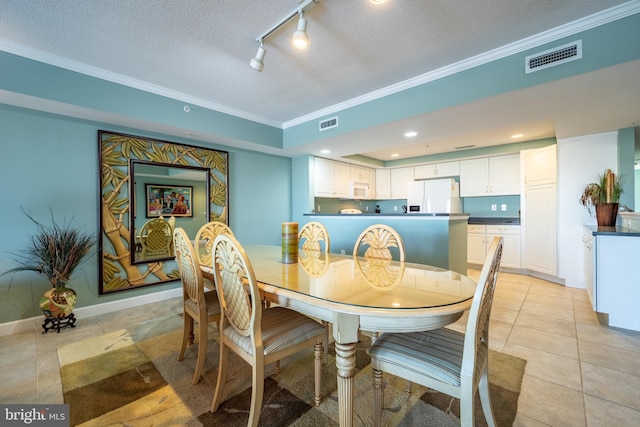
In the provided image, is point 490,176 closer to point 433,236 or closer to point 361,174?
point 361,174

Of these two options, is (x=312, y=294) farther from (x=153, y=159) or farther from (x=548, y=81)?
(x=153, y=159)

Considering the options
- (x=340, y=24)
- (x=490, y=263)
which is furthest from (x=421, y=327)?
(x=340, y=24)

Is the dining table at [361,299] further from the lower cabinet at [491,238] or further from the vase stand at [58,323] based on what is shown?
the lower cabinet at [491,238]

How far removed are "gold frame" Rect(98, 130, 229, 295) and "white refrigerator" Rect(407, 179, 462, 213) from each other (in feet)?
14.6

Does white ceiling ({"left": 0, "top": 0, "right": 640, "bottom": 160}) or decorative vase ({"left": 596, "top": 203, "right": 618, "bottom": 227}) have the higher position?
white ceiling ({"left": 0, "top": 0, "right": 640, "bottom": 160})

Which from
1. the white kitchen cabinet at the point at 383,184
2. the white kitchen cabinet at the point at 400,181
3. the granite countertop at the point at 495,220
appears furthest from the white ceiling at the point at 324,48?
the white kitchen cabinet at the point at 383,184

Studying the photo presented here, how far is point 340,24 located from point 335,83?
0.91 metres

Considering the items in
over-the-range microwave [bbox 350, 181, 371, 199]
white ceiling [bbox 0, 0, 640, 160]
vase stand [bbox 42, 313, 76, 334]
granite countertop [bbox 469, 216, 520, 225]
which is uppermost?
white ceiling [bbox 0, 0, 640, 160]

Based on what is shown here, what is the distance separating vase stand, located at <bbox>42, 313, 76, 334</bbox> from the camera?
2.52 m

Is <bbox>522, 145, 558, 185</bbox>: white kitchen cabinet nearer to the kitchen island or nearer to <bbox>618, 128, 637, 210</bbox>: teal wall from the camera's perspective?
Result: <bbox>618, 128, 637, 210</bbox>: teal wall

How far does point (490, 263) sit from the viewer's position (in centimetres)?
101

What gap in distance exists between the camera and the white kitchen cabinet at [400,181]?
6.15 m

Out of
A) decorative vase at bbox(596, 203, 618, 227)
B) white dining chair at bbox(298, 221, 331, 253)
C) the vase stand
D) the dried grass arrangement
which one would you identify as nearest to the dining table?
white dining chair at bbox(298, 221, 331, 253)

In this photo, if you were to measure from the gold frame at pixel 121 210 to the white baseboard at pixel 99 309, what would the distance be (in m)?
0.15
